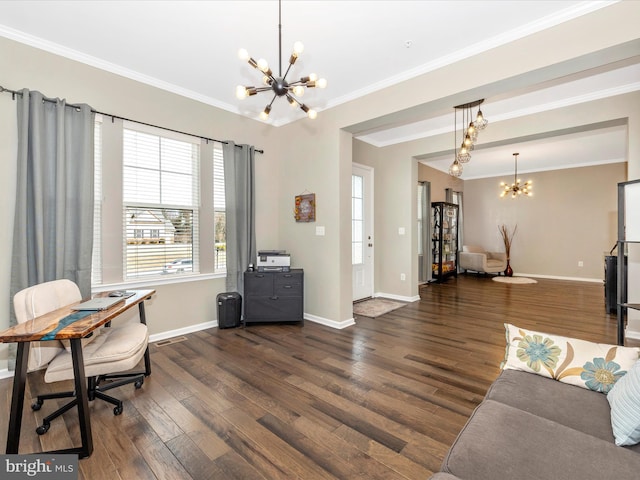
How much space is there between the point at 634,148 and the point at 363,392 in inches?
163

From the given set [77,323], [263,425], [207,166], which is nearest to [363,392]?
[263,425]

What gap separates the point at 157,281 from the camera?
3385 millimetres

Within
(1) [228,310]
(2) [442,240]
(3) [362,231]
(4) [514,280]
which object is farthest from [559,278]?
(1) [228,310]

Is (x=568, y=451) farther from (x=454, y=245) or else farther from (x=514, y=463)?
(x=454, y=245)

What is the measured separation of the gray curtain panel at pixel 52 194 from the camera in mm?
2521

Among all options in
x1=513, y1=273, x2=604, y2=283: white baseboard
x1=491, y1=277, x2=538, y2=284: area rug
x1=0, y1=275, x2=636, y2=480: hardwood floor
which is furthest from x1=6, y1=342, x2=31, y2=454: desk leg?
x1=513, y1=273, x2=604, y2=283: white baseboard

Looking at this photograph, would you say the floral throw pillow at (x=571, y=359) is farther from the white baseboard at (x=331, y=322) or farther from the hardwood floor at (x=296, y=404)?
the white baseboard at (x=331, y=322)

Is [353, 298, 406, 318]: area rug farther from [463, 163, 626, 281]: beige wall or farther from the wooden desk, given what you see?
[463, 163, 626, 281]: beige wall

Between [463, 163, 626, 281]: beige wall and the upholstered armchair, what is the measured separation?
400mm

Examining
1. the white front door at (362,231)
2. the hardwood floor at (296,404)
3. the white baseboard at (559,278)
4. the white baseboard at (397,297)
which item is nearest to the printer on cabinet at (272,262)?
the hardwood floor at (296,404)

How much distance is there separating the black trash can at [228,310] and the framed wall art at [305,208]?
1421 millimetres

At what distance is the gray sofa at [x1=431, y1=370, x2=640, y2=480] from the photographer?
96 cm

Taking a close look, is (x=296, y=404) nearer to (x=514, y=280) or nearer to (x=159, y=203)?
(x=159, y=203)

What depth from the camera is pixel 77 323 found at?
5.66ft
